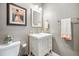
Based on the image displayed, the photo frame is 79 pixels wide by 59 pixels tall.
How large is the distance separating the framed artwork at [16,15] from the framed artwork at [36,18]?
116mm

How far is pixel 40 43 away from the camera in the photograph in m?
1.41

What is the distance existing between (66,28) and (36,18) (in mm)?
434

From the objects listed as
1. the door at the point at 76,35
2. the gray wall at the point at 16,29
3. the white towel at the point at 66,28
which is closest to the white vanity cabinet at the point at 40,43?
the gray wall at the point at 16,29

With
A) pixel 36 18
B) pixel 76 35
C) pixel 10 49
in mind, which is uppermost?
pixel 36 18

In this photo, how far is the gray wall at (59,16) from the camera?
138cm

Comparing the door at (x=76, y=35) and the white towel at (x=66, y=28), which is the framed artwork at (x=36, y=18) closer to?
the white towel at (x=66, y=28)

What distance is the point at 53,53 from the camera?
1.41 metres

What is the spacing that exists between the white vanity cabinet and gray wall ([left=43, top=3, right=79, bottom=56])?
0.10 m

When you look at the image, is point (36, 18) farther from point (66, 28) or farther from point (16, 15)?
point (66, 28)

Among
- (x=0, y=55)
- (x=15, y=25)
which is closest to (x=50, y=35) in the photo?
(x=15, y=25)

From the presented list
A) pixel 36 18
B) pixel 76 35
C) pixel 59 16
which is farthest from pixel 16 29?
pixel 76 35

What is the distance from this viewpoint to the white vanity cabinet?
54.9 inches

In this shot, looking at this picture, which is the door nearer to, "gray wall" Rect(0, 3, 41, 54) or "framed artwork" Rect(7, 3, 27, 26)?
"gray wall" Rect(0, 3, 41, 54)

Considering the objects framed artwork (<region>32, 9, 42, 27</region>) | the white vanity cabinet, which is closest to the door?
the white vanity cabinet
